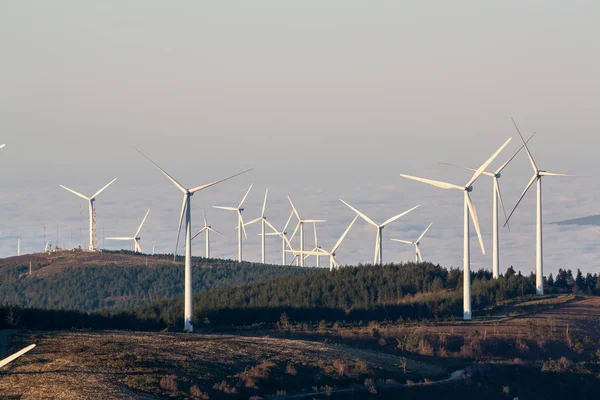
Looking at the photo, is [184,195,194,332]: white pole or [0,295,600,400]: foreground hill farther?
[184,195,194,332]: white pole

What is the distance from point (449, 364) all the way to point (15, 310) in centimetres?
5249

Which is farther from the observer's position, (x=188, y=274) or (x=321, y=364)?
(x=188, y=274)

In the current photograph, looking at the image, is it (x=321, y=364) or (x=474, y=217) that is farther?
(x=474, y=217)

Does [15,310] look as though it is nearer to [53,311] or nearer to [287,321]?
[53,311]

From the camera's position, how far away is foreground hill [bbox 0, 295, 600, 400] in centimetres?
10031

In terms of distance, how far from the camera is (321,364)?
119 meters

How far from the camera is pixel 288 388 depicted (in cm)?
10844

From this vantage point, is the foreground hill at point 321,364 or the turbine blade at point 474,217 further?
the turbine blade at point 474,217

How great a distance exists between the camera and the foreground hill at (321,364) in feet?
329

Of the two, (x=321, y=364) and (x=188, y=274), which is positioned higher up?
(x=188, y=274)

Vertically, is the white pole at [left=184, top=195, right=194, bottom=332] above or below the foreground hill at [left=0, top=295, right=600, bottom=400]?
above

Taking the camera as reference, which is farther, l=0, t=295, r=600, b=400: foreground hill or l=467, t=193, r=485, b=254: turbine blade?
l=467, t=193, r=485, b=254: turbine blade

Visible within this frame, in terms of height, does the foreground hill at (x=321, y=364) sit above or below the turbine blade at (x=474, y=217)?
below

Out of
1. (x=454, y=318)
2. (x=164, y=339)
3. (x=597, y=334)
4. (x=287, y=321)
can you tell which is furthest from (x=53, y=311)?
(x=597, y=334)
